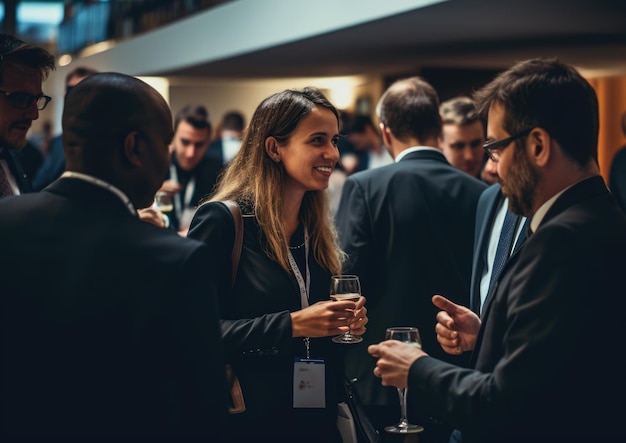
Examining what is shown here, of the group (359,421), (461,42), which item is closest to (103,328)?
(359,421)

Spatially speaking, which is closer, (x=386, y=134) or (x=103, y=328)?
(x=103, y=328)

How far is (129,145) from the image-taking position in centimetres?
165

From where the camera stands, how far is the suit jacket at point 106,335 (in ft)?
4.96

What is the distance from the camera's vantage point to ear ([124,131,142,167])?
1.65 metres

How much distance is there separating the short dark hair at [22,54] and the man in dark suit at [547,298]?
63.9 inches

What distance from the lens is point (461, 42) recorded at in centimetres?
633

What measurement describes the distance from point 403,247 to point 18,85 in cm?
158

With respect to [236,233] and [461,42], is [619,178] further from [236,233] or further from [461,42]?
[236,233]

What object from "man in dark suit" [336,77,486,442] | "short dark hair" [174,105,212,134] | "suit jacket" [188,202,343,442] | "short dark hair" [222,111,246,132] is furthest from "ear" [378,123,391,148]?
"short dark hair" [222,111,246,132]

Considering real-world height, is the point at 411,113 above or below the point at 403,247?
above

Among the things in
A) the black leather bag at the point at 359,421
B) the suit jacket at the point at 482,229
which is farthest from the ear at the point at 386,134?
the black leather bag at the point at 359,421

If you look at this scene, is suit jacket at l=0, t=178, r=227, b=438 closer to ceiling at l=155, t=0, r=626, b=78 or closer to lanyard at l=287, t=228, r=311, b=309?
lanyard at l=287, t=228, r=311, b=309

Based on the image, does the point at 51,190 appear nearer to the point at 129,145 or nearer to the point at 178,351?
the point at 129,145

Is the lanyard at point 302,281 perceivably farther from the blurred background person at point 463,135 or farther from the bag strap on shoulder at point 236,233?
the blurred background person at point 463,135
